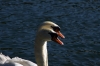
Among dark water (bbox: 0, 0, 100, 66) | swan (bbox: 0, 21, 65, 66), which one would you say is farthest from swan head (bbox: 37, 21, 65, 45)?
dark water (bbox: 0, 0, 100, 66)

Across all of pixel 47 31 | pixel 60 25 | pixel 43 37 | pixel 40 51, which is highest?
pixel 60 25

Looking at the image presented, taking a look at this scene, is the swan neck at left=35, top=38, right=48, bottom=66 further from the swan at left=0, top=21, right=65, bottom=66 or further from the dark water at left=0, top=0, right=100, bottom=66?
the dark water at left=0, top=0, right=100, bottom=66

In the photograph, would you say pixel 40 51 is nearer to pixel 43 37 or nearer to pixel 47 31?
pixel 43 37

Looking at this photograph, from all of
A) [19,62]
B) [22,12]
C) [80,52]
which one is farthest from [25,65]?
[22,12]

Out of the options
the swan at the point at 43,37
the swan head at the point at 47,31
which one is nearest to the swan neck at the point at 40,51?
the swan at the point at 43,37

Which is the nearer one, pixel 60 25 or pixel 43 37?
pixel 43 37

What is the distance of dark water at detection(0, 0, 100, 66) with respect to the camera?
1380 centimetres

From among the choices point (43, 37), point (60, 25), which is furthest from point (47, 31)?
point (60, 25)

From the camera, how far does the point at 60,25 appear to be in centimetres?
1659

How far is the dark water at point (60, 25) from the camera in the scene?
1380 cm

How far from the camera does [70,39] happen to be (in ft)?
49.5

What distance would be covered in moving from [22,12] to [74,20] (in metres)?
2.74

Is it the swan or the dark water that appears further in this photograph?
the dark water

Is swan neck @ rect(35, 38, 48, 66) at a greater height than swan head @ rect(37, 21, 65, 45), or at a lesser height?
lesser
